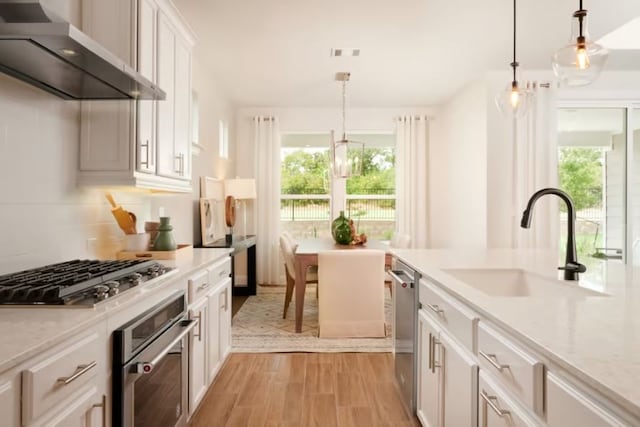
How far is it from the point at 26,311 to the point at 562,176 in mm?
5262

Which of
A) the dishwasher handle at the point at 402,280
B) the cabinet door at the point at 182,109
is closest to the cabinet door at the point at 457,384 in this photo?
the dishwasher handle at the point at 402,280

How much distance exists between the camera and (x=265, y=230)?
621 cm

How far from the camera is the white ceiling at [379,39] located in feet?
10.4

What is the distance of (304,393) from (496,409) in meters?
1.76

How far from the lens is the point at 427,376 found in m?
1.92

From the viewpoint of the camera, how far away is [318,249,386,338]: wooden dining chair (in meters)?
3.58

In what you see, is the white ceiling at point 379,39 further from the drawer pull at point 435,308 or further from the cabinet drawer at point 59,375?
the cabinet drawer at point 59,375

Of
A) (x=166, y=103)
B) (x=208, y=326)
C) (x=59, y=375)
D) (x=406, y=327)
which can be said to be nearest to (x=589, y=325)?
(x=59, y=375)

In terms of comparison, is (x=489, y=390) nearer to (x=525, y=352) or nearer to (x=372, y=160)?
(x=525, y=352)

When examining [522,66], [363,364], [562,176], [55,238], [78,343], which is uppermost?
[522,66]

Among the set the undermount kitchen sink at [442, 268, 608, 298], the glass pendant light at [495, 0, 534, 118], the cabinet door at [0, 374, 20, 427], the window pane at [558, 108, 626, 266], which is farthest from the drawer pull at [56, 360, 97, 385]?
the window pane at [558, 108, 626, 266]

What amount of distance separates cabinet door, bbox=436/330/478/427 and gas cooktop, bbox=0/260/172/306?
1.20 m

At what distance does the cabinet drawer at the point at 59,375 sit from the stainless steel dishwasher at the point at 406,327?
1.46 m

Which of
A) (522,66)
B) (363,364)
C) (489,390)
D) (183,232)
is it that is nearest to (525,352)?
(489,390)
